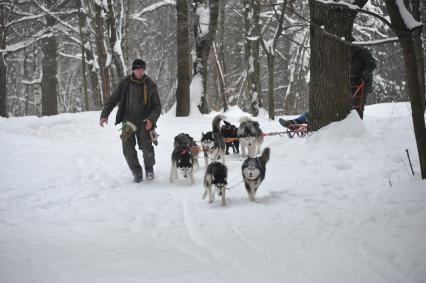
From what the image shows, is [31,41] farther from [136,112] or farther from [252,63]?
[136,112]

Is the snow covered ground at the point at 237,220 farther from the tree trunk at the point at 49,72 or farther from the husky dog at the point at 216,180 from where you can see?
the tree trunk at the point at 49,72

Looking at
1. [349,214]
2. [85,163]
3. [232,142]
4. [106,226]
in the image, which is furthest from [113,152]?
[349,214]

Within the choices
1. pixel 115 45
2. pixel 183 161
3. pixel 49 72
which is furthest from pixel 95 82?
pixel 183 161

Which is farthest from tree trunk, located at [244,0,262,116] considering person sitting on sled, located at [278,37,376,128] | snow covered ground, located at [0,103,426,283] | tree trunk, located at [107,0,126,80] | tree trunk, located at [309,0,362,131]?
tree trunk, located at [309,0,362,131]

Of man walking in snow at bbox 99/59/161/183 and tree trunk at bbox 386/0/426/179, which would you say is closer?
tree trunk at bbox 386/0/426/179

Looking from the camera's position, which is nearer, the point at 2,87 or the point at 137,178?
the point at 137,178

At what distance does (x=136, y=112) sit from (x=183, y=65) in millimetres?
6611

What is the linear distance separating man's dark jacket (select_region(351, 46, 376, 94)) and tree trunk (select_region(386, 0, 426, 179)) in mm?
3929

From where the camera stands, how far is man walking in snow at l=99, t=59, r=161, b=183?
6.59 meters

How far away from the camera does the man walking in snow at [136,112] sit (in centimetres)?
659

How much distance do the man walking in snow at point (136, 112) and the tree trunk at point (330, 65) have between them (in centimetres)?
285

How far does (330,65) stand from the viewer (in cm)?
687

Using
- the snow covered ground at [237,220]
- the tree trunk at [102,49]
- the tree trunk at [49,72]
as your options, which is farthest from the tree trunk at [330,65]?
the tree trunk at [49,72]

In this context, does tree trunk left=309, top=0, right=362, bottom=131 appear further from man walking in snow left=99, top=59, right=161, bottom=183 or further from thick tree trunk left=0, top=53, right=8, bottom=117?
thick tree trunk left=0, top=53, right=8, bottom=117
